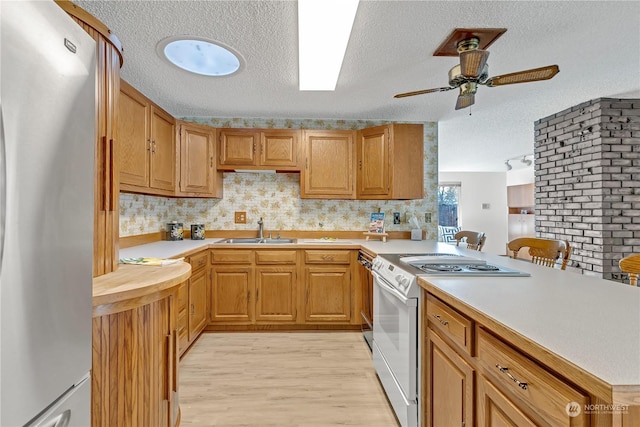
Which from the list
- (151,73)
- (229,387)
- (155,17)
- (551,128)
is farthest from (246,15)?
(551,128)

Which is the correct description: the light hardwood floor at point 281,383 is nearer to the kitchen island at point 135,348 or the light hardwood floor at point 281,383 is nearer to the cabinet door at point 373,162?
the kitchen island at point 135,348

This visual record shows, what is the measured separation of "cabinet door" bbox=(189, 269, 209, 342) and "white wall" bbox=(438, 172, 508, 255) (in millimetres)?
7783

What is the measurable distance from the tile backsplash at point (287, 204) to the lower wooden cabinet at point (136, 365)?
222 centimetres

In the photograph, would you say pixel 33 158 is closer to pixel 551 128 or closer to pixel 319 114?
pixel 319 114

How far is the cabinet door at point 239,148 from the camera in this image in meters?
3.23

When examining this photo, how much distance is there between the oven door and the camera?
1.50 meters

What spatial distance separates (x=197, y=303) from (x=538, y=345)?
8.59 ft

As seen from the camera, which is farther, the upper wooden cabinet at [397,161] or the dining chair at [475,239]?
the upper wooden cabinet at [397,161]

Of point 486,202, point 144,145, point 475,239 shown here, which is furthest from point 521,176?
point 144,145

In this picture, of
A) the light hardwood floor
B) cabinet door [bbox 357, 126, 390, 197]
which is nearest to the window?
cabinet door [bbox 357, 126, 390, 197]

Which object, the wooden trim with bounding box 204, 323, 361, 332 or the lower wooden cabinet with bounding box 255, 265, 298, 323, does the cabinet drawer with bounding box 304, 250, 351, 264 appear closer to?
the lower wooden cabinet with bounding box 255, 265, 298, 323

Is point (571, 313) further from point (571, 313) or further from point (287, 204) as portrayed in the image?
point (287, 204)

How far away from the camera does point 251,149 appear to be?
3.23 metres

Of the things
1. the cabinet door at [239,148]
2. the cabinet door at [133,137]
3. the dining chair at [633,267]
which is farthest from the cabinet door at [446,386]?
the cabinet door at [239,148]
